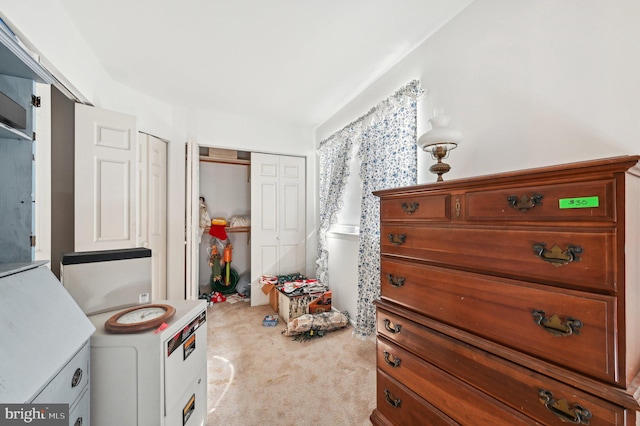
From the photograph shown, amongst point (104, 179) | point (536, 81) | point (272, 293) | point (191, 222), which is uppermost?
point (536, 81)

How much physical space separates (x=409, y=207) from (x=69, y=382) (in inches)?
62.3

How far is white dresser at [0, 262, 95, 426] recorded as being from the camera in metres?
0.72

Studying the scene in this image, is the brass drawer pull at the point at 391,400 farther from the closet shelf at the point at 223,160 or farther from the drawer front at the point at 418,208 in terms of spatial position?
the closet shelf at the point at 223,160

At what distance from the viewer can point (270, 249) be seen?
3.80m

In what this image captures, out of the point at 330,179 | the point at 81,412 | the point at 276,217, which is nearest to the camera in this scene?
the point at 81,412

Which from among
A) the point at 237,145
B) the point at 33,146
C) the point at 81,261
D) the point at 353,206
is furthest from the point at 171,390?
the point at 237,145

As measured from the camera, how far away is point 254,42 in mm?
2070

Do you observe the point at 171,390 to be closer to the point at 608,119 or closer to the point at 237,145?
the point at 608,119

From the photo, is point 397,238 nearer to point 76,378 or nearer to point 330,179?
point 76,378

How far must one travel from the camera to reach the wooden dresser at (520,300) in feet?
2.30

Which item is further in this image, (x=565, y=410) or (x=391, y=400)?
(x=391, y=400)

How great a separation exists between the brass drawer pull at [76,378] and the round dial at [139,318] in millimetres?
179

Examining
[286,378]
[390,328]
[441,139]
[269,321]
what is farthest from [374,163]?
[269,321]

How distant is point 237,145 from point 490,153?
10.1ft
